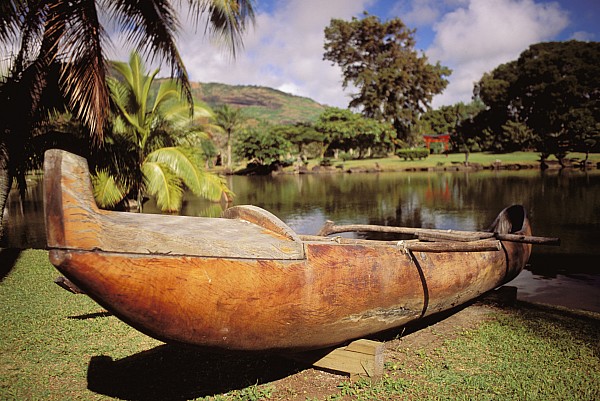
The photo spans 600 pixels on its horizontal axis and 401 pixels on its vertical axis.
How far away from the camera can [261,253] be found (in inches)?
99.3

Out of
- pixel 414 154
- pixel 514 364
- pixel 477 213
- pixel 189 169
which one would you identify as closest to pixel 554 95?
pixel 414 154

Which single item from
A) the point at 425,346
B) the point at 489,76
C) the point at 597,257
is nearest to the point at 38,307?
the point at 425,346

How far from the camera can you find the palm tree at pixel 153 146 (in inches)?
409

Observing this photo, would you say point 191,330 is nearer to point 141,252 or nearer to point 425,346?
point 141,252

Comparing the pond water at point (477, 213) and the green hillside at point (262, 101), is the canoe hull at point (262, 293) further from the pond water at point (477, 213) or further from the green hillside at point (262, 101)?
the green hillside at point (262, 101)

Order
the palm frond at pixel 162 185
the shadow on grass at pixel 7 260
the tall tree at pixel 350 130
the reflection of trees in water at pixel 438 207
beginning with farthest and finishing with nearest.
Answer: the tall tree at pixel 350 130 < the reflection of trees in water at pixel 438 207 < the palm frond at pixel 162 185 < the shadow on grass at pixel 7 260

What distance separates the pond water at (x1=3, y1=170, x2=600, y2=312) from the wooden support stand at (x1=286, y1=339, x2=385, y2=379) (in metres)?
3.96

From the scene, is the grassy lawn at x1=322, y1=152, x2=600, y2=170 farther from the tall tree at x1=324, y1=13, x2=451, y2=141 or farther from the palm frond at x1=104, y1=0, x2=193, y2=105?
the palm frond at x1=104, y1=0, x2=193, y2=105

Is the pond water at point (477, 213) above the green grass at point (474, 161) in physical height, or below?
below

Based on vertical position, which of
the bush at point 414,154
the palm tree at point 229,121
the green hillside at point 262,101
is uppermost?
the green hillside at point 262,101

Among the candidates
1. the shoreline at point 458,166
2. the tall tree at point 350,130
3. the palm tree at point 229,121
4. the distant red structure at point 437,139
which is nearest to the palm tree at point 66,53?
the shoreline at point 458,166

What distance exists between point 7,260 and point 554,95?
42.1m

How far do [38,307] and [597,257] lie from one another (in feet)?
32.4

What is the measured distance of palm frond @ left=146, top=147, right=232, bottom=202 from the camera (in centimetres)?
1107
